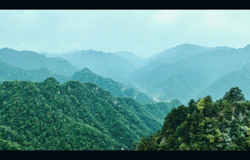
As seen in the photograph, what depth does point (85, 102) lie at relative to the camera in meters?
126

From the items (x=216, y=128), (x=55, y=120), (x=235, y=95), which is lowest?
(x=55, y=120)

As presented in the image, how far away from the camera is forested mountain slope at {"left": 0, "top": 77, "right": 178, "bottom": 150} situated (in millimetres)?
75694

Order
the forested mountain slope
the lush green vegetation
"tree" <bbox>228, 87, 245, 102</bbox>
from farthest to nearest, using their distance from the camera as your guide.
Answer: the forested mountain slope
"tree" <bbox>228, 87, 245, 102</bbox>
the lush green vegetation

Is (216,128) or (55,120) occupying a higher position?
(216,128)

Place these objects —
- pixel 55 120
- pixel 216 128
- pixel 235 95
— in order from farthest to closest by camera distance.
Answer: pixel 55 120 → pixel 235 95 → pixel 216 128

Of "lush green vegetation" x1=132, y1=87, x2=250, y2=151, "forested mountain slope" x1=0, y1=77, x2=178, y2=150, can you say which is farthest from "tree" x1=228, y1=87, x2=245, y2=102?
"forested mountain slope" x1=0, y1=77, x2=178, y2=150

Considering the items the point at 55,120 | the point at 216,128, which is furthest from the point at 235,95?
the point at 55,120

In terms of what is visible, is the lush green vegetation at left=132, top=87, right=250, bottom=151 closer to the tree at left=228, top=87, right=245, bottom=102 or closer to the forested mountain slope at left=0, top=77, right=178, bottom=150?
the tree at left=228, top=87, right=245, bottom=102

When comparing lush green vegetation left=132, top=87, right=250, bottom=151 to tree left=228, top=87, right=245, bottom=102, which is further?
tree left=228, top=87, right=245, bottom=102

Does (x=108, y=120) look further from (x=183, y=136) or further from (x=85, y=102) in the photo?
(x=183, y=136)

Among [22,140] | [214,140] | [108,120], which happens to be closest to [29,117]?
[22,140]

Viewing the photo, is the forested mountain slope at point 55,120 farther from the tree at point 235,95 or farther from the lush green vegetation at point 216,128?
the tree at point 235,95

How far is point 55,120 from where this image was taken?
298ft

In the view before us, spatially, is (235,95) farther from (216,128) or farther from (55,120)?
(55,120)
